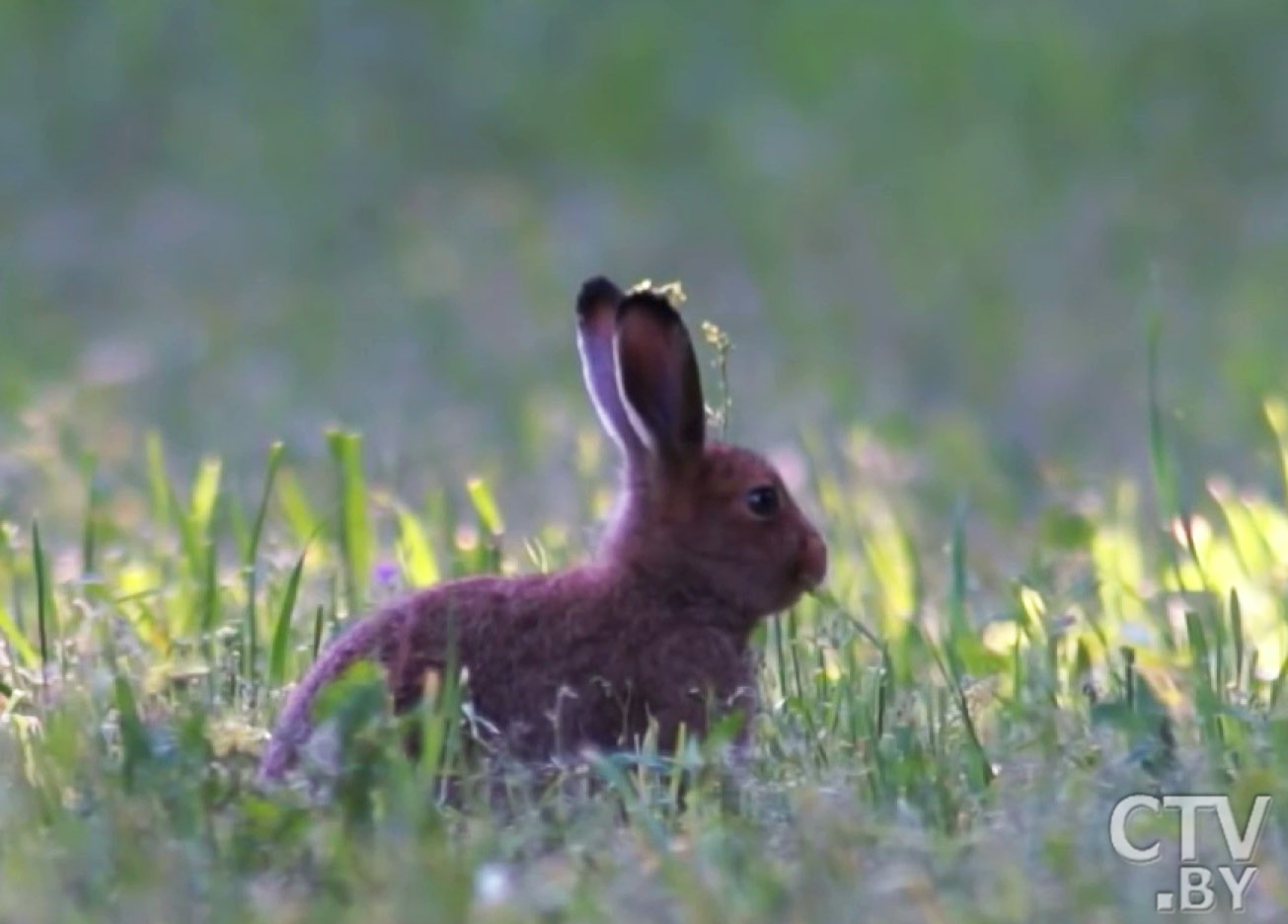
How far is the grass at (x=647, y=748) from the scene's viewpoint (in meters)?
4.38

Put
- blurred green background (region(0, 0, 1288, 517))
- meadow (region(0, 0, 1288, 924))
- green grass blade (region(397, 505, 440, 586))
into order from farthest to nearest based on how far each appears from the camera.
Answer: blurred green background (region(0, 0, 1288, 517)) < green grass blade (region(397, 505, 440, 586)) < meadow (region(0, 0, 1288, 924))

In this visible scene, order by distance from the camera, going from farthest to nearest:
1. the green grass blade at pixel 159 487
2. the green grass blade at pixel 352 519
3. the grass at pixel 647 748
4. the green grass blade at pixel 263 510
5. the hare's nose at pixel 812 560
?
the green grass blade at pixel 159 487 < the green grass blade at pixel 352 519 < the green grass blade at pixel 263 510 < the hare's nose at pixel 812 560 < the grass at pixel 647 748

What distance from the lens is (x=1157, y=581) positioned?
7195mm

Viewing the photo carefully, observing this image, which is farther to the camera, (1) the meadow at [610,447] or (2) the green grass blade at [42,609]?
(2) the green grass blade at [42,609]

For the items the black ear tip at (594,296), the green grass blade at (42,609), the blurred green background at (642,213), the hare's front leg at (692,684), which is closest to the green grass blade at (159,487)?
the green grass blade at (42,609)

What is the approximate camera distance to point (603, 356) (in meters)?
6.16

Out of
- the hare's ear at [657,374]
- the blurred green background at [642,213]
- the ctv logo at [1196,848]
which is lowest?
the ctv logo at [1196,848]

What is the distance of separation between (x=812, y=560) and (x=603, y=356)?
22.7 inches

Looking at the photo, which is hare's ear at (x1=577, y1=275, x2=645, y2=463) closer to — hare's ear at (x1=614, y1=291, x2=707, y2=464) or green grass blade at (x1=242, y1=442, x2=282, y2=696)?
hare's ear at (x1=614, y1=291, x2=707, y2=464)

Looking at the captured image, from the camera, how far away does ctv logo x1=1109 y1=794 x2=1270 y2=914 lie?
441 cm

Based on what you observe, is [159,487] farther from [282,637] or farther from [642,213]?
[642,213]

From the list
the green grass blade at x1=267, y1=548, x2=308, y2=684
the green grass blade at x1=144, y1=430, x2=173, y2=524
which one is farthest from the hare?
the green grass blade at x1=144, y1=430, x2=173, y2=524

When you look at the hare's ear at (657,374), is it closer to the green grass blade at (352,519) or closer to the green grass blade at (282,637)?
the green grass blade at (282,637)

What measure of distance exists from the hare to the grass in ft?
0.46
